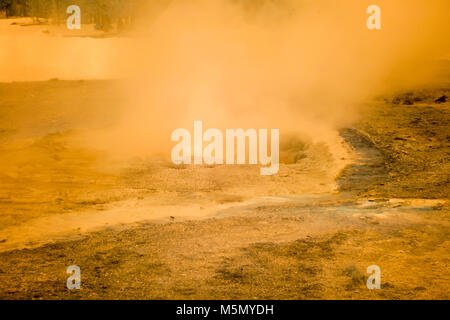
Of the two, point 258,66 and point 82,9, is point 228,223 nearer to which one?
point 258,66

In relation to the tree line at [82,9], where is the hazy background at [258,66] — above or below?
below

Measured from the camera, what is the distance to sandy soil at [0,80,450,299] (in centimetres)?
410

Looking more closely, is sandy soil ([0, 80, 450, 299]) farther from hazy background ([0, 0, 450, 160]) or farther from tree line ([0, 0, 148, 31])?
tree line ([0, 0, 148, 31])

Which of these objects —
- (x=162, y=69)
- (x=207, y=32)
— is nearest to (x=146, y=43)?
(x=162, y=69)

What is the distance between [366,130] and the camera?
9930mm

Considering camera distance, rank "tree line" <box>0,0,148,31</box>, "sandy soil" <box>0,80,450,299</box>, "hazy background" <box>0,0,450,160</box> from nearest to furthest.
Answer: "sandy soil" <box>0,80,450,299</box> → "hazy background" <box>0,0,450,160</box> → "tree line" <box>0,0,148,31</box>

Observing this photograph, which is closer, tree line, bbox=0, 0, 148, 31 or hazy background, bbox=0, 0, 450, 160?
hazy background, bbox=0, 0, 450, 160

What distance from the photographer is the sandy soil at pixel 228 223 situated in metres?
4.10

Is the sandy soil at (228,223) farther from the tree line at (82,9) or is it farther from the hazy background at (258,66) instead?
the tree line at (82,9)

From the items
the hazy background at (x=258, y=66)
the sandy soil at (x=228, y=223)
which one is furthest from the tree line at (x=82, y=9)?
the sandy soil at (x=228, y=223)

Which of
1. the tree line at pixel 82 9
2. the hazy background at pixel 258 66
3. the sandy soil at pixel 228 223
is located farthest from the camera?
the tree line at pixel 82 9

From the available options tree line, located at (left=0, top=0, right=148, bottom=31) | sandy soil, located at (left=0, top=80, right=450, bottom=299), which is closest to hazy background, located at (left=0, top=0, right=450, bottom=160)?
sandy soil, located at (left=0, top=80, right=450, bottom=299)

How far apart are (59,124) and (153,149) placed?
3221 millimetres

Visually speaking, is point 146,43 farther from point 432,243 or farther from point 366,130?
point 432,243
